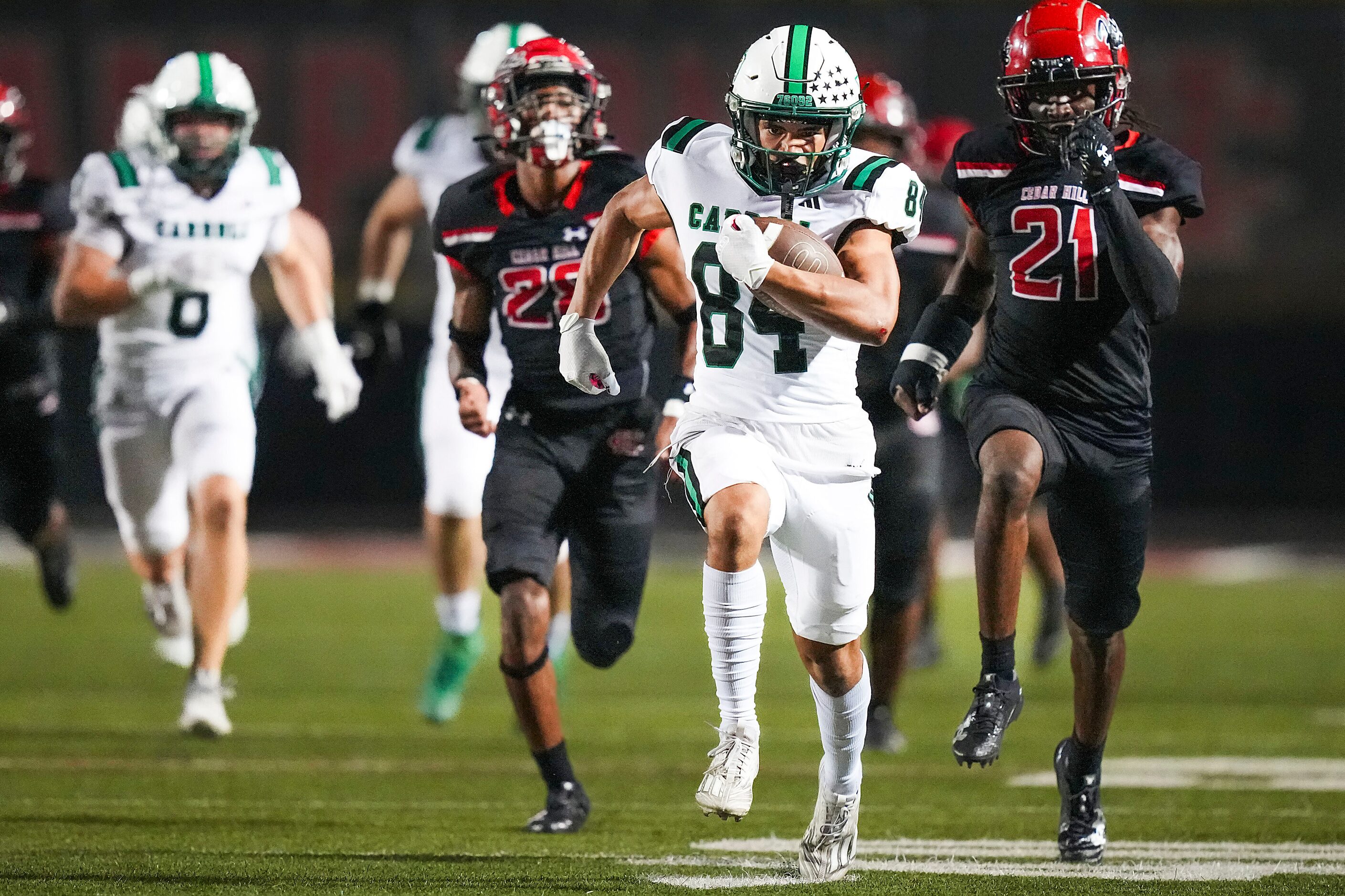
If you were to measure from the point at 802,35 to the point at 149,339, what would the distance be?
3.00 m

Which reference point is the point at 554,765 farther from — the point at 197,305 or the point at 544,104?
the point at 197,305

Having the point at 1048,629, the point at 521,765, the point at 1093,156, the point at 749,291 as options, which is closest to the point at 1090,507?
the point at 1093,156

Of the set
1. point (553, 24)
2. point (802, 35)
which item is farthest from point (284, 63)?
point (802, 35)

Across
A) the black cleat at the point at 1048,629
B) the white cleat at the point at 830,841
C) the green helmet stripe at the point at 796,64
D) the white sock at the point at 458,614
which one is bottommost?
the black cleat at the point at 1048,629

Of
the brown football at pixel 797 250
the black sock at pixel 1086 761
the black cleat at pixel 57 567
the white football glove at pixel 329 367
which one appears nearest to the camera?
the brown football at pixel 797 250

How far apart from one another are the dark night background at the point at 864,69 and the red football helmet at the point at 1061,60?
9756 millimetres

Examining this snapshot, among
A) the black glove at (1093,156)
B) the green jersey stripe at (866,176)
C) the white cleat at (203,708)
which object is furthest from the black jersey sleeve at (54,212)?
the black glove at (1093,156)

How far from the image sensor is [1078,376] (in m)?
4.48

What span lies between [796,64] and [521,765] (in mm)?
2665

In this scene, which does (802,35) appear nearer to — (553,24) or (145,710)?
(145,710)

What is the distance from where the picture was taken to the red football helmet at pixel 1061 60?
4312 mm

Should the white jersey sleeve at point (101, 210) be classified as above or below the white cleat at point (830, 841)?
above

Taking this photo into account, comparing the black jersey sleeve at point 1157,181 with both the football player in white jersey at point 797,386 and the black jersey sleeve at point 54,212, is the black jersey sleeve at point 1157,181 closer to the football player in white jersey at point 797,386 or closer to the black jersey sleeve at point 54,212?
the football player in white jersey at point 797,386

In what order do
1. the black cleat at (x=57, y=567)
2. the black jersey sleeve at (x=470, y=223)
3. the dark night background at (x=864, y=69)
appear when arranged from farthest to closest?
1. the dark night background at (x=864, y=69)
2. the black cleat at (x=57, y=567)
3. the black jersey sleeve at (x=470, y=223)
